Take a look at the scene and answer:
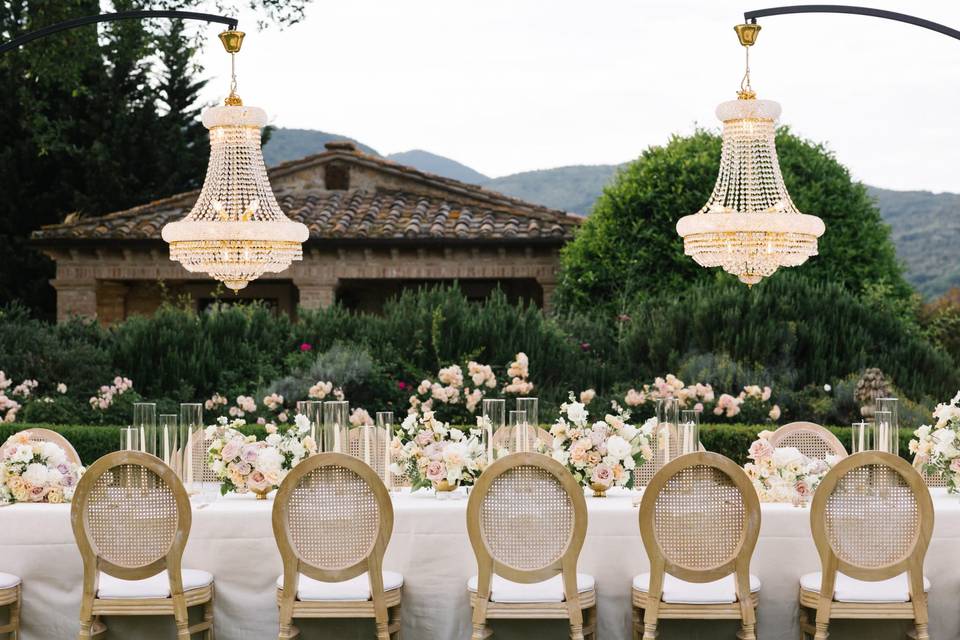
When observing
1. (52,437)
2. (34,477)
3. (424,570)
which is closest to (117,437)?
(52,437)

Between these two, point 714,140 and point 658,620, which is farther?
point 714,140

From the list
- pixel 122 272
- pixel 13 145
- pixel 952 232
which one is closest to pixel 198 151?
pixel 13 145

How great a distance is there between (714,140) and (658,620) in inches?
387

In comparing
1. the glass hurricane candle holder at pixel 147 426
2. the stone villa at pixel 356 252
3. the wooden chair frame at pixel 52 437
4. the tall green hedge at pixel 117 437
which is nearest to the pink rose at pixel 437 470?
the glass hurricane candle holder at pixel 147 426

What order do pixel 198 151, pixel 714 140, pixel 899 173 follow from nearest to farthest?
pixel 714 140 < pixel 198 151 < pixel 899 173

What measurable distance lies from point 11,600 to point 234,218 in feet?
8.37

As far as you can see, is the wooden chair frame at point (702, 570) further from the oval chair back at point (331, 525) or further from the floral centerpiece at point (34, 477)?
the floral centerpiece at point (34, 477)

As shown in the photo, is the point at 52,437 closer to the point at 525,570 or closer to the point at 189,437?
the point at 189,437

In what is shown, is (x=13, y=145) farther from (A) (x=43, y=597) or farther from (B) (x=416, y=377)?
(A) (x=43, y=597)

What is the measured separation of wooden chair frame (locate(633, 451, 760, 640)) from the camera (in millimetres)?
4992

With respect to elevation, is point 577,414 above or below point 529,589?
above

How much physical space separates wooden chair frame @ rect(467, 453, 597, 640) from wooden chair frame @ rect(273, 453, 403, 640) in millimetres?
421

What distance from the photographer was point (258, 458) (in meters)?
5.96

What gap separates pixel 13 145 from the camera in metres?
22.7
